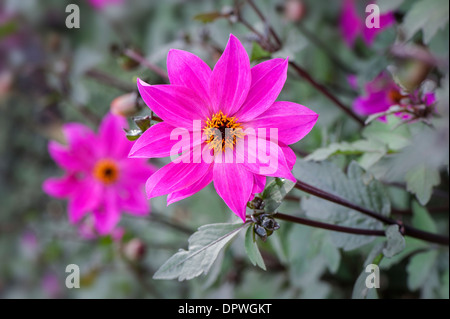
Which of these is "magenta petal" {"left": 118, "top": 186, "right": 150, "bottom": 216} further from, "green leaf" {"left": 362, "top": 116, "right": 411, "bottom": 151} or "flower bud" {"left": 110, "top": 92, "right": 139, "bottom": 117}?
"green leaf" {"left": 362, "top": 116, "right": 411, "bottom": 151}

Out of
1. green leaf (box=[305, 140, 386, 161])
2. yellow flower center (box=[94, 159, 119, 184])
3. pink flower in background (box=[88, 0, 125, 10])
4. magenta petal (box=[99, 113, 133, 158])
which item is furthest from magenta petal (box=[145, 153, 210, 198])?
pink flower in background (box=[88, 0, 125, 10])

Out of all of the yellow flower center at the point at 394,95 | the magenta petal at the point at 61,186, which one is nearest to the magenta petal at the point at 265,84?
the yellow flower center at the point at 394,95

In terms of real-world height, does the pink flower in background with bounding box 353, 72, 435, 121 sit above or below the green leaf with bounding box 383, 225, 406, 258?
above

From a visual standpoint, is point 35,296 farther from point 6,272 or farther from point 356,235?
point 356,235

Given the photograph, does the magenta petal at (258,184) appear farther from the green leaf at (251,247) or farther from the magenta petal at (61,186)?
the magenta petal at (61,186)

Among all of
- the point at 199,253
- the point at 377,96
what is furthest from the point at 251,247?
the point at 377,96

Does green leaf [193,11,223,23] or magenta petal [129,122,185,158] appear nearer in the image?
magenta petal [129,122,185,158]
